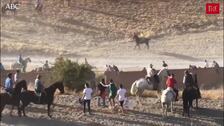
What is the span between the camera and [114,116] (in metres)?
30.4

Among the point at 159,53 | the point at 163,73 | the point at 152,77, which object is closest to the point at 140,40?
the point at 159,53

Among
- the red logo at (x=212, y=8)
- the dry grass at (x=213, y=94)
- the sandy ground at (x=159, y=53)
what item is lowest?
the dry grass at (x=213, y=94)

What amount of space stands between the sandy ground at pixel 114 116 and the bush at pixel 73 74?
2.05 m

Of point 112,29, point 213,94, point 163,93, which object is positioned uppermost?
point 112,29

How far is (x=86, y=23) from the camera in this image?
67812 millimetres

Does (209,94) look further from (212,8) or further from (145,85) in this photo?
(212,8)

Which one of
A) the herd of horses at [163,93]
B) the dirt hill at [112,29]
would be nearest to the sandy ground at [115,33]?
the dirt hill at [112,29]

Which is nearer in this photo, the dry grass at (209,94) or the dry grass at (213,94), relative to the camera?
the dry grass at (209,94)

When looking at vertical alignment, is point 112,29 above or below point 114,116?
above

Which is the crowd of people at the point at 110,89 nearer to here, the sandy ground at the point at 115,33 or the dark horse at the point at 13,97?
the dark horse at the point at 13,97

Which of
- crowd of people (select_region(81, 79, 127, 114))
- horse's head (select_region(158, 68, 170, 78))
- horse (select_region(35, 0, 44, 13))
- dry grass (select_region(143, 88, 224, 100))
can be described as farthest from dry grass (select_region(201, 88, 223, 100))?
→ horse (select_region(35, 0, 44, 13))

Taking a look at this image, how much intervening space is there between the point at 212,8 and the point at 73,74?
38760 mm

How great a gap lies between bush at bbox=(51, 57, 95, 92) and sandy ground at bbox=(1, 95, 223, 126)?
6.74 feet

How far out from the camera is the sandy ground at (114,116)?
2889 cm
